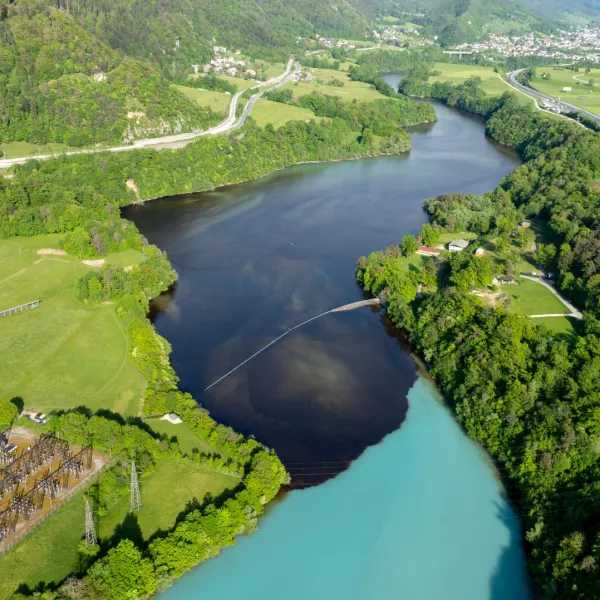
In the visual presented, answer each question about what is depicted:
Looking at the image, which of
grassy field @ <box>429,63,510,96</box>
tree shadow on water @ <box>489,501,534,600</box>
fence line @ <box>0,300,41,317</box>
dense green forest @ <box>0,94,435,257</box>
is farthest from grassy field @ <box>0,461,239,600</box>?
grassy field @ <box>429,63,510,96</box>

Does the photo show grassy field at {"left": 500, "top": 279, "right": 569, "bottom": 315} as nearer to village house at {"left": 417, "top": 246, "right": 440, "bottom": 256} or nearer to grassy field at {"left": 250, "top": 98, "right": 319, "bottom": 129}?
village house at {"left": 417, "top": 246, "right": 440, "bottom": 256}

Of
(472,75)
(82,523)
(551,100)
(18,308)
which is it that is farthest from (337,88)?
(82,523)

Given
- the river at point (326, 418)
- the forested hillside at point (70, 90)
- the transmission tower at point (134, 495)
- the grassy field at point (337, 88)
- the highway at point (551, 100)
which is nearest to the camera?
the river at point (326, 418)

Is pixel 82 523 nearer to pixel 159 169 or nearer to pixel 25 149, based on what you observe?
pixel 159 169

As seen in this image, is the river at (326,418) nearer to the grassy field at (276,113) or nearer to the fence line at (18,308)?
the fence line at (18,308)

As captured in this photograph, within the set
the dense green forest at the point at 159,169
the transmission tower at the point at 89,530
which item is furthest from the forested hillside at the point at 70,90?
the transmission tower at the point at 89,530
